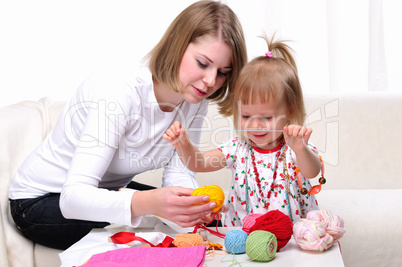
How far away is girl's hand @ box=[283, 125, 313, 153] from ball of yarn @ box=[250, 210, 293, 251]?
0.68ft

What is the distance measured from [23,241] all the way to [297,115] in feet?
3.03

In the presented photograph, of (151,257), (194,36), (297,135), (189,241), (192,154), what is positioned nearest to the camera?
(151,257)

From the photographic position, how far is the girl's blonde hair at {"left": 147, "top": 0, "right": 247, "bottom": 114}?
1288mm

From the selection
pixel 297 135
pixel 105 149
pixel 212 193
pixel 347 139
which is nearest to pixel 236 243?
pixel 212 193

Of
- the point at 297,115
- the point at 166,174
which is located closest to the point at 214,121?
the point at 166,174

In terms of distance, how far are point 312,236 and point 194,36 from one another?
64cm

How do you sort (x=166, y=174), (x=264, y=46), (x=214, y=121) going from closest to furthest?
(x=166, y=174) → (x=214, y=121) → (x=264, y=46)

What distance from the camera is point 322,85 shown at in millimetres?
2457

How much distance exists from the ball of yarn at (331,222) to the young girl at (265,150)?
9.8 inches

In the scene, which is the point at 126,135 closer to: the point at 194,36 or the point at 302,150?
the point at 194,36

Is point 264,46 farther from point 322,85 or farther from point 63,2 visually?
point 63,2

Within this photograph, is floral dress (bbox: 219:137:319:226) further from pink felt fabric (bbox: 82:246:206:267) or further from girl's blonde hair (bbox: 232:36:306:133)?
pink felt fabric (bbox: 82:246:206:267)

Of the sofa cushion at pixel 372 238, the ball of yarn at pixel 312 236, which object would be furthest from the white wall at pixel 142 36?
the ball of yarn at pixel 312 236

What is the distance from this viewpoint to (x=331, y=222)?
1.02 meters
